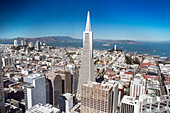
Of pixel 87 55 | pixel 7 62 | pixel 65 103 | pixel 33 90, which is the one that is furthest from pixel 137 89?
pixel 7 62

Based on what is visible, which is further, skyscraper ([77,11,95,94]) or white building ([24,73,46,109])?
skyscraper ([77,11,95,94])

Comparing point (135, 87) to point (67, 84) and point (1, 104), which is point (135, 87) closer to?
point (67, 84)

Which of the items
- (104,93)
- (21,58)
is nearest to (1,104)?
(104,93)

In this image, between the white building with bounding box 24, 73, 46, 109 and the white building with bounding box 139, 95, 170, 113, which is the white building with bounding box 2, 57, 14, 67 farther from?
the white building with bounding box 139, 95, 170, 113

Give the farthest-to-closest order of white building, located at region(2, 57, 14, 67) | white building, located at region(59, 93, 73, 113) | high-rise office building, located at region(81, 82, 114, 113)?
white building, located at region(2, 57, 14, 67), white building, located at region(59, 93, 73, 113), high-rise office building, located at region(81, 82, 114, 113)

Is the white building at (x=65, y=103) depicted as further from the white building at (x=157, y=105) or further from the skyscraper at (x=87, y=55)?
the white building at (x=157, y=105)

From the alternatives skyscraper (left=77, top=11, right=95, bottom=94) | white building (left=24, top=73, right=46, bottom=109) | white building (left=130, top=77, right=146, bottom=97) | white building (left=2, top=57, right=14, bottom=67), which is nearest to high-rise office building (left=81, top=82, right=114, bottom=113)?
white building (left=24, top=73, right=46, bottom=109)
